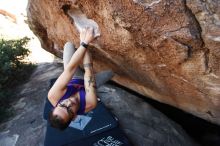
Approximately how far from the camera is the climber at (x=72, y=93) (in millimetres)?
4191

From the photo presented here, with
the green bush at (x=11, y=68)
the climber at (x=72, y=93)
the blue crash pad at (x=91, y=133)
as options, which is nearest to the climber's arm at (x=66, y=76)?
the climber at (x=72, y=93)

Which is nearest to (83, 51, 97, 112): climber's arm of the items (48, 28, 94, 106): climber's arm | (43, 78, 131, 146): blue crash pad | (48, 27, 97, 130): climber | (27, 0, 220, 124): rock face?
(48, 27, 97, 130): climber

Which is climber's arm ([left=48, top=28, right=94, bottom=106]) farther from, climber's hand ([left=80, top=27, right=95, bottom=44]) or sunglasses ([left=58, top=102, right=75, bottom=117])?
sunglasses ([left=58, top=102, right=75, bottom=117])

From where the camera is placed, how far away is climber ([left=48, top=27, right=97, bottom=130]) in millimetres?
4191

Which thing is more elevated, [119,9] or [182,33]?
[119,9]

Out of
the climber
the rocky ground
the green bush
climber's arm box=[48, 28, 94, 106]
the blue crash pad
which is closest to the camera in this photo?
the climber

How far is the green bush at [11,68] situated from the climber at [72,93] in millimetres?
2633

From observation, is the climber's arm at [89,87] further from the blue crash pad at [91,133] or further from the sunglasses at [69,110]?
the blue crash pad at [91,133]

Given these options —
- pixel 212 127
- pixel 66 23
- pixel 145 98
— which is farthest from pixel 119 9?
pixel 212 127

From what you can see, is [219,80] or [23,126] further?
[23,126]

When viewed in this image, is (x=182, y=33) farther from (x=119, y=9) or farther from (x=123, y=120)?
(x=123, y=120)

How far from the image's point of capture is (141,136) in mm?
5754

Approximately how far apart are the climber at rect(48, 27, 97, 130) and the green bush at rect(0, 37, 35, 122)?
2633 millimetres

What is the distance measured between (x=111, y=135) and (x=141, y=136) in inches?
23.4
